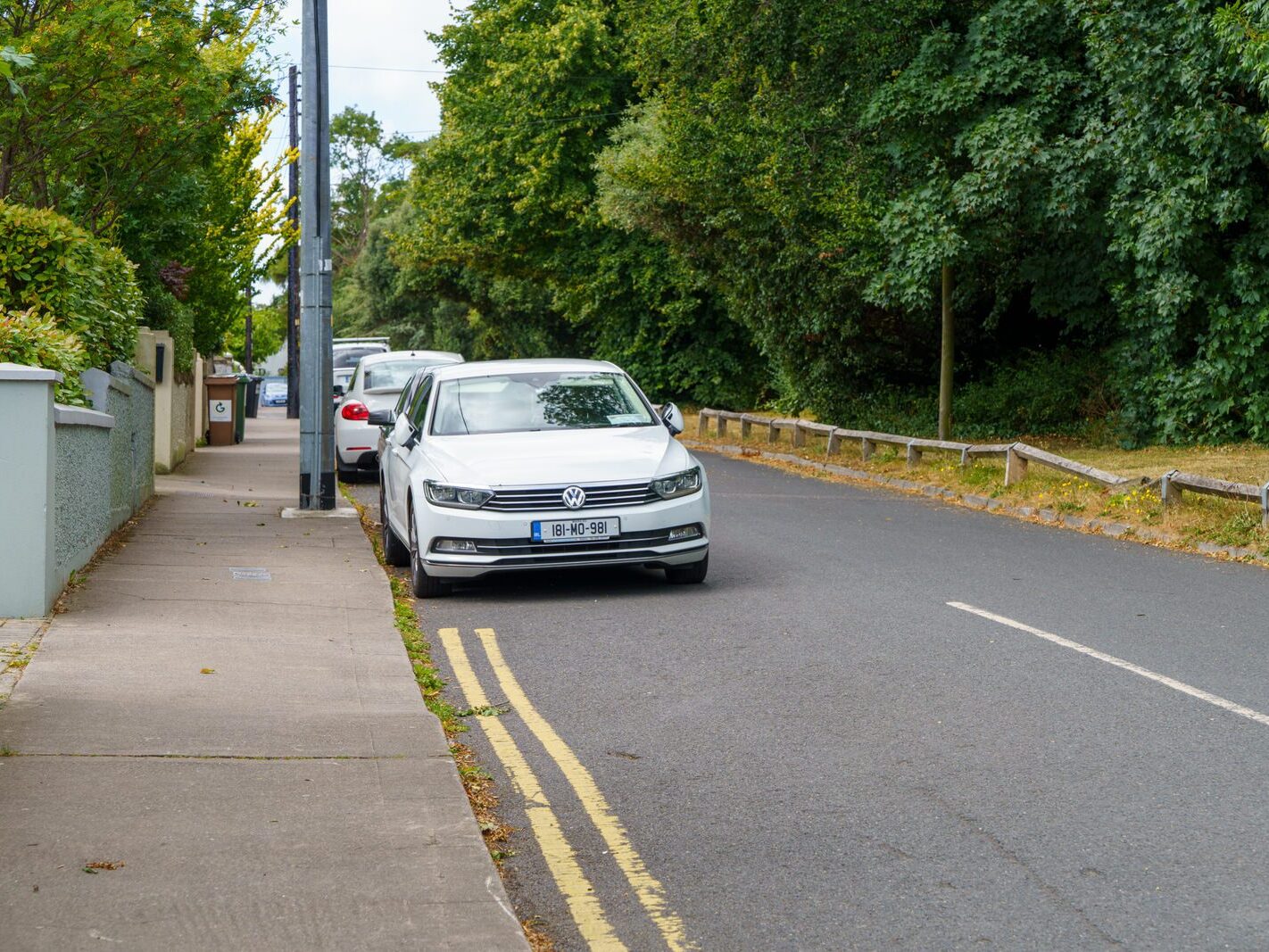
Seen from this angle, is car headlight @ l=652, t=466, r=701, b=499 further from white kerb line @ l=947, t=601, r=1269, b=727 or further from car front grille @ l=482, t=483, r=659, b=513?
white kerb line @ l=947, t=601, r=1269, b=727

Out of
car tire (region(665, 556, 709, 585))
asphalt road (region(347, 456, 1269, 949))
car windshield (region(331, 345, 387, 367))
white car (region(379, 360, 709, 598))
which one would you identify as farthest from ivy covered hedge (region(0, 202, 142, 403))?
car windshield (region(331, 345, 387, 367))

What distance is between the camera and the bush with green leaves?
33.9 ft

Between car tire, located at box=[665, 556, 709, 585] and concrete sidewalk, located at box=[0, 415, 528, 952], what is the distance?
6.94 ft

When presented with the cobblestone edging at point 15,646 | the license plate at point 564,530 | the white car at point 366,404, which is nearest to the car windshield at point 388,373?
the white car at point 366,404

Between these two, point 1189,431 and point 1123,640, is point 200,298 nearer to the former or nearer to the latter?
point 1189,431

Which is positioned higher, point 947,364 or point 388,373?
point 947,364

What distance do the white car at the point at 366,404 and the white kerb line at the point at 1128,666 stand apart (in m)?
11.7

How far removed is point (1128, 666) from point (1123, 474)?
10.2m

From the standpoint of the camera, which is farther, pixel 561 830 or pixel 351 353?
pixel 351 353

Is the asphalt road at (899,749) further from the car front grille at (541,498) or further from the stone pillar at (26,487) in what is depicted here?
the stone pillar at (26,487)

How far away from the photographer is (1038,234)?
78.0 feet

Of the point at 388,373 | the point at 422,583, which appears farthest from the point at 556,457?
Result: the point at 388,373

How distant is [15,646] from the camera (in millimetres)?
8102

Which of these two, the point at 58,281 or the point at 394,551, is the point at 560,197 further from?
the point at 394,551
